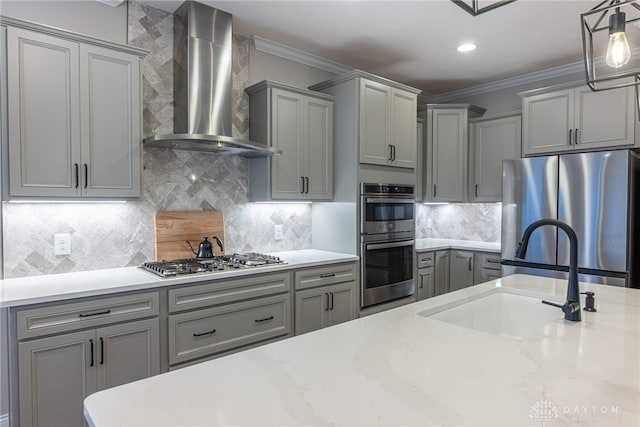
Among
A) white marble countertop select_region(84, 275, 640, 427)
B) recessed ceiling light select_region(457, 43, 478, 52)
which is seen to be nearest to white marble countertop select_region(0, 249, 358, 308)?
white marble countertop select_region(84, 275, 640, 427)

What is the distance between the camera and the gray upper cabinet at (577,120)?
323cm

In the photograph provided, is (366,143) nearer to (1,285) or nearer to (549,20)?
(549,20)

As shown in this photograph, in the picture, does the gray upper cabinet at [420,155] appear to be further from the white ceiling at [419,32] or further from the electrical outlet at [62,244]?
the electrical outlet at [62,244]

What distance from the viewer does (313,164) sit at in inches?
131

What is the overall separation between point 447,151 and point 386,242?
1.58 meters

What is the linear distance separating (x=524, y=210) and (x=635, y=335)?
8.11ft

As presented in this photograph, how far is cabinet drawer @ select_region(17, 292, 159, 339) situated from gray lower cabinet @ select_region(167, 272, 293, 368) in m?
0.16

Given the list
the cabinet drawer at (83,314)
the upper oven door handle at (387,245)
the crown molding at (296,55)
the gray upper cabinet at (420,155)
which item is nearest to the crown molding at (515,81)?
the gray upper cabinet at (420,155)

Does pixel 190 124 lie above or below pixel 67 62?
below

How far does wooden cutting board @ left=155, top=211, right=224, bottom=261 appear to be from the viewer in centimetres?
280

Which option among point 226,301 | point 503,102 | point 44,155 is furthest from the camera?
point 503,102

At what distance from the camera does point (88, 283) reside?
2131 millimetres

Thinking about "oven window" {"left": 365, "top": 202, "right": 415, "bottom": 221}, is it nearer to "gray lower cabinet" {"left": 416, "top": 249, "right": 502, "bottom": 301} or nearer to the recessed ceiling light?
"gray lower cabinet" {"left": 416, "top": 249, "right": 502, "bottom": 301}

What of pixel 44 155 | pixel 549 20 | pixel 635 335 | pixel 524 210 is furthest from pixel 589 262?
pixel 44 155
